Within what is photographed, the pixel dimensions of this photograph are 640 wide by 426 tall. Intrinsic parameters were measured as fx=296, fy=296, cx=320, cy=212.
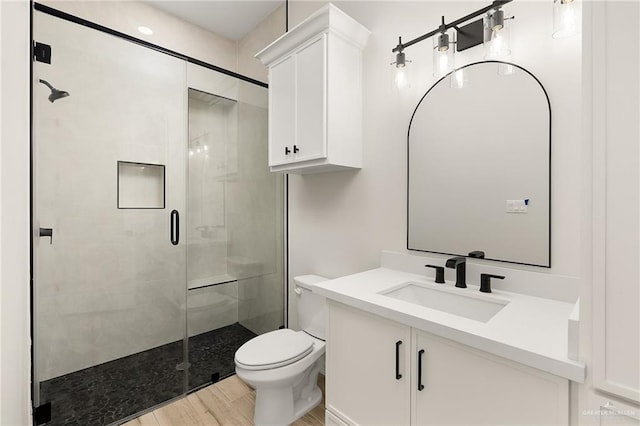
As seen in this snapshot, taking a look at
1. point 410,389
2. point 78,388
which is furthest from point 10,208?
point 78,388

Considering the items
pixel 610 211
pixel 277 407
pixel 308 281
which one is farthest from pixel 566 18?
pixel 277 407

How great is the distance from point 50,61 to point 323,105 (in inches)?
61.7

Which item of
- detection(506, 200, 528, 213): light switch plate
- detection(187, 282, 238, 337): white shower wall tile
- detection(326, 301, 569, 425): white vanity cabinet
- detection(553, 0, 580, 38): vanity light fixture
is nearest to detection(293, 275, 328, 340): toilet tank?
detection(326, 301, 569, 425): white vanity cabinet

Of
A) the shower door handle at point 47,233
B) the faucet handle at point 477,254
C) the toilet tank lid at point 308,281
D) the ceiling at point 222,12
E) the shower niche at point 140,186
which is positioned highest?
the ceiling at point 222,12

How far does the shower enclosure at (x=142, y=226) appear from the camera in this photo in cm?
183

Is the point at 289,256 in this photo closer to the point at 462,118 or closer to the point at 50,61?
the point at 462,118

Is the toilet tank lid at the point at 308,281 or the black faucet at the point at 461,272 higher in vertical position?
the black faucet at the point at 461,272

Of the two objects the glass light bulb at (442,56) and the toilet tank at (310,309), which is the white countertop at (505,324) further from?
the glass light bulb at (442,56)

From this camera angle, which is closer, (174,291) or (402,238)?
(402,238)

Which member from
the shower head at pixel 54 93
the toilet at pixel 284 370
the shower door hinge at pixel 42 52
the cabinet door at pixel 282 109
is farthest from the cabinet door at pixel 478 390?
the shower head at pixel 54 93

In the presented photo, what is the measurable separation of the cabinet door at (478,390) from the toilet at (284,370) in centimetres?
66

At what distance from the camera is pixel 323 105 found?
5.59 feet

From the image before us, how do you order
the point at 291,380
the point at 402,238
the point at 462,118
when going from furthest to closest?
the point at 402,238 < the point at 291,380 < the point at 462,118

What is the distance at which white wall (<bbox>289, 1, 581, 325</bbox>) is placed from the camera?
1.19 m
